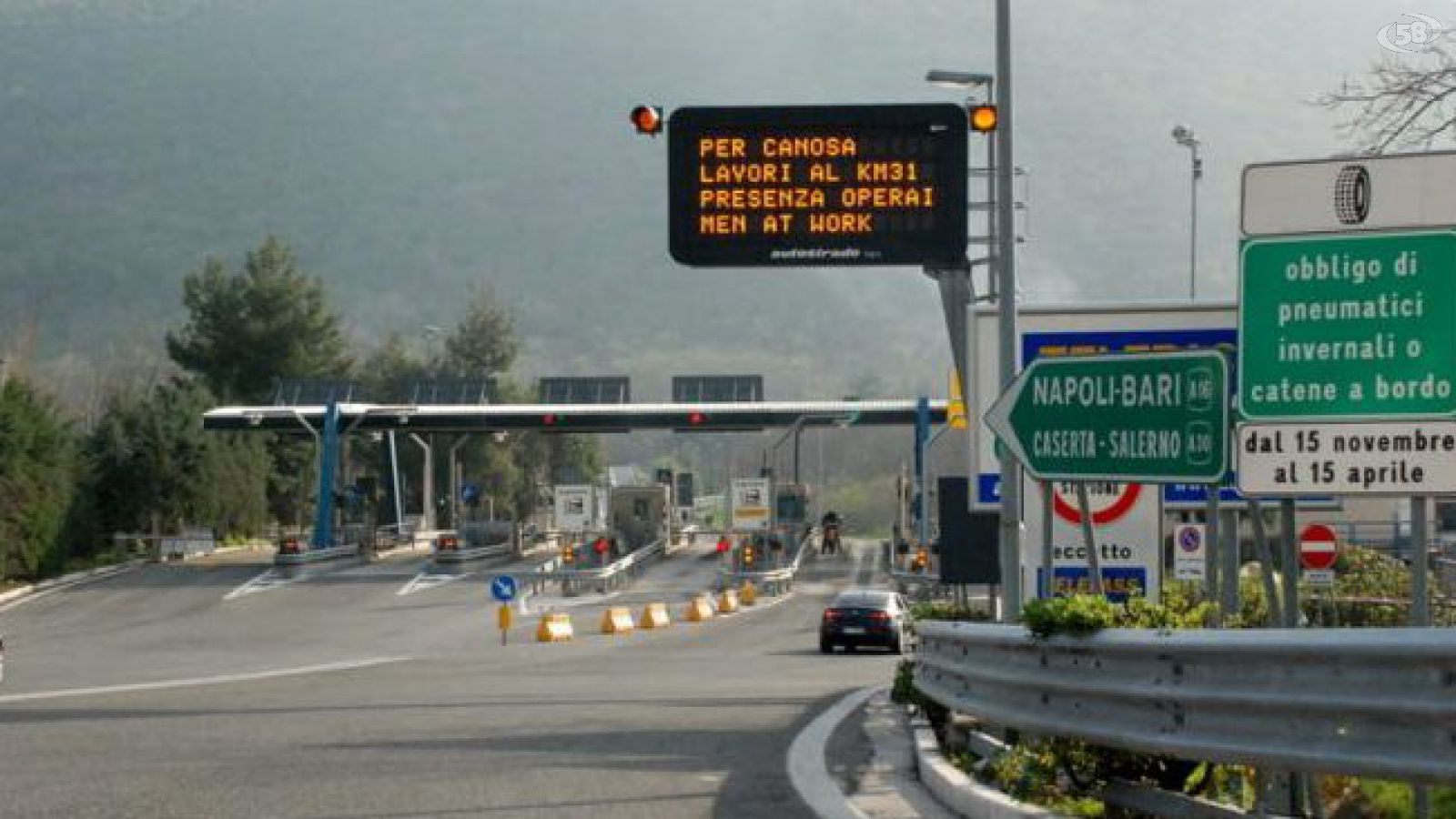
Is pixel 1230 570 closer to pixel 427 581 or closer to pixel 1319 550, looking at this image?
pixel 1319 550

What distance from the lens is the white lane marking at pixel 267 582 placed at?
6500 centimetres

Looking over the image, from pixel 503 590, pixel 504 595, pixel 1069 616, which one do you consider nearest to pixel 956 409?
pixel 504 595

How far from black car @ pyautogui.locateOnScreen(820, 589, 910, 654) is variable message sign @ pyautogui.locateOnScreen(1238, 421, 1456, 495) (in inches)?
1214

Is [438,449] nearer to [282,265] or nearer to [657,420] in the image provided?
[282,265]

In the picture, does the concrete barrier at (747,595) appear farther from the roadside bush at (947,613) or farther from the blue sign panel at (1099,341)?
the blue sign panel at (1099,341)

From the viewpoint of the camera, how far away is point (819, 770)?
16.4 metres

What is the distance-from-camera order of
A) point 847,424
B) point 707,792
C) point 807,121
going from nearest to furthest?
point 707,792, point 807,121, point 847,424

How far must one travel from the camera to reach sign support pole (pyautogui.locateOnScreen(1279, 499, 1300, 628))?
982 cm

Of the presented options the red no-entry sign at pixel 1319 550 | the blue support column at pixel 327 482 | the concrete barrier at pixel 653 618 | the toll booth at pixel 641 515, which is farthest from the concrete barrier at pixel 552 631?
the toll booth at pixel 641 515

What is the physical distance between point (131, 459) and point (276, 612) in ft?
86.0

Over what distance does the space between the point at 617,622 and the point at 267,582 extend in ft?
72.4

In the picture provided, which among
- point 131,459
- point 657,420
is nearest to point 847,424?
point 657,420

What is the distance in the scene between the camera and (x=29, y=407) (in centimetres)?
6875

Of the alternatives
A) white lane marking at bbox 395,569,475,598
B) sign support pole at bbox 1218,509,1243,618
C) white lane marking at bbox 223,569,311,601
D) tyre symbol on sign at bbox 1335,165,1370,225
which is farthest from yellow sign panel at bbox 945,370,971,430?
white lane marking at bbox 223,569,311,601
